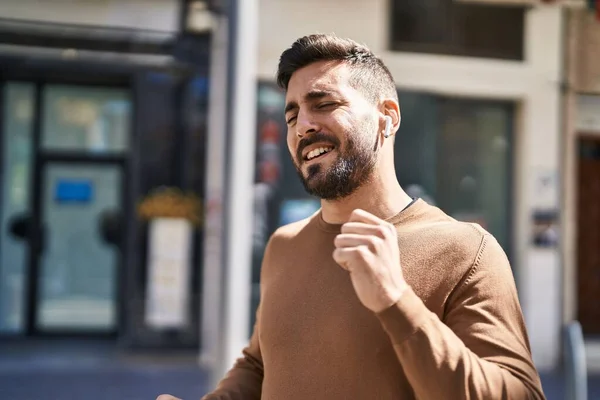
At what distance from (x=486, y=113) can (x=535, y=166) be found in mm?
874

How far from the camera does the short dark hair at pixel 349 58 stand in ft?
5.57

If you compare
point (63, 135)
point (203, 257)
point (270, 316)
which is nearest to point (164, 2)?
point (63, 135)

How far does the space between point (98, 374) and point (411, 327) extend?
7490 mm

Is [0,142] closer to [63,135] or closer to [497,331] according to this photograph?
[63,135]

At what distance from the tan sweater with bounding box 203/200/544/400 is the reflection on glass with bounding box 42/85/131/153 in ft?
28.9

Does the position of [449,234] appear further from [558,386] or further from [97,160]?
[97,160]

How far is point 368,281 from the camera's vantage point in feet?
4.55

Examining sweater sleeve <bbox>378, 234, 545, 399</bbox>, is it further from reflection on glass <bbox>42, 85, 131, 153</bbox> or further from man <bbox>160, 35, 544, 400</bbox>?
reflection on glass <bbox>42, 85, 131, 153</bbox>

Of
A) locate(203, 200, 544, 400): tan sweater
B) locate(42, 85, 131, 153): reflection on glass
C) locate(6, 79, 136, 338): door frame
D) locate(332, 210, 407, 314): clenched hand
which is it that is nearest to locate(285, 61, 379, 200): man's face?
locate(203, 200, 544, 400): tan sweater

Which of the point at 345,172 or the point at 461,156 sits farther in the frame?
the point at 461,156

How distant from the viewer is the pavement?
7.50 metres

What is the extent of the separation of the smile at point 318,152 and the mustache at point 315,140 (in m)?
0.01

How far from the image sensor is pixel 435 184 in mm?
9578

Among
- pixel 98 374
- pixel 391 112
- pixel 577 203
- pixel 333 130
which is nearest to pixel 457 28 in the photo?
pixel 577 203
